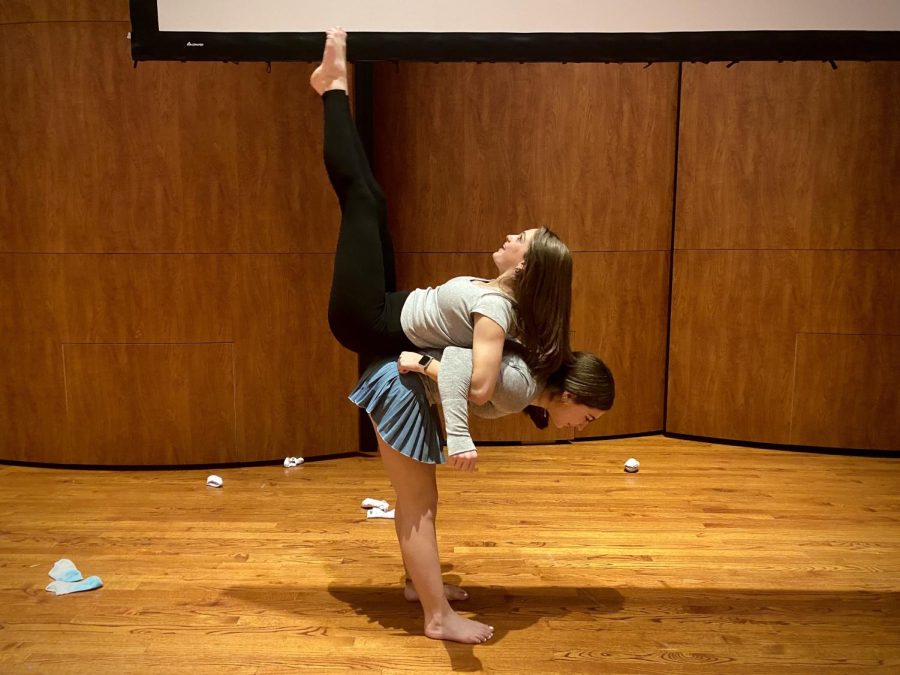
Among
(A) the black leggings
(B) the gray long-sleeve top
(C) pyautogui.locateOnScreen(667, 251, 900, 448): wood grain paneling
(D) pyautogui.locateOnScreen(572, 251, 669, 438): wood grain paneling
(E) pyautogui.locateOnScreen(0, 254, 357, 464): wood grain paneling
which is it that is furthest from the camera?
(D) pyautogui.locateOnScreen(572, 251, 669, 438): wood grain paneling

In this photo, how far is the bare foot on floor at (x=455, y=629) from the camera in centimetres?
212

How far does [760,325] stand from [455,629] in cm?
283

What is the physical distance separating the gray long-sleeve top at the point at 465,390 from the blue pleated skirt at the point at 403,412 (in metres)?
0.07

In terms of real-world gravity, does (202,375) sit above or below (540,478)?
above

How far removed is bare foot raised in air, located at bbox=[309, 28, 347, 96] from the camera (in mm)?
1994

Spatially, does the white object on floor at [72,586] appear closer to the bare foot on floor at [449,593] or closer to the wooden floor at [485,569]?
the wooden floor at [485,569]

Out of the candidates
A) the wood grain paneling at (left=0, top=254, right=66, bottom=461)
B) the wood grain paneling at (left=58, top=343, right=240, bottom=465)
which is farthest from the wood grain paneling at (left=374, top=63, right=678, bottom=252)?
the wood grain paneling at (left=0, top=254, right=66, bottom=461)

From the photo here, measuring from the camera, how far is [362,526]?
3008mm

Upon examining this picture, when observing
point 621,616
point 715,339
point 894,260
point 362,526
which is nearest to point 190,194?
point 362,526

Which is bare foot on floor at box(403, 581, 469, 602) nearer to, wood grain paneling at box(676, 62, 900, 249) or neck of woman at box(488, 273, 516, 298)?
neck of woman at box(488, 273, 516, 298)

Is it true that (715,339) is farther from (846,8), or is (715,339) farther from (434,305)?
(434,305)

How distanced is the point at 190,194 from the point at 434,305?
6.74 feet

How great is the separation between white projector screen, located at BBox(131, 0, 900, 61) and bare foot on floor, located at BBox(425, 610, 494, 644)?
5.33 ft

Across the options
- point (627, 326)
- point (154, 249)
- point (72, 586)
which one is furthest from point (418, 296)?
point (627, 326)
